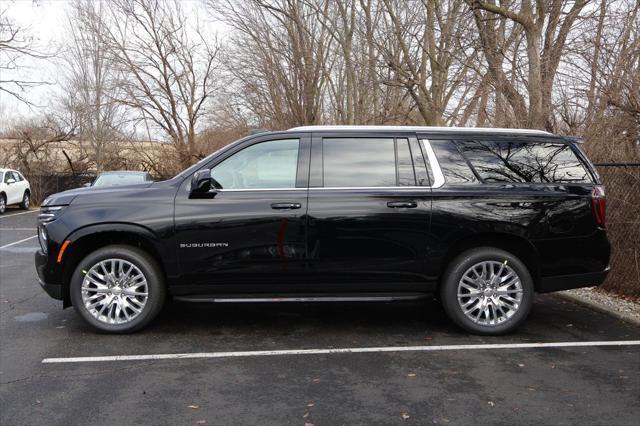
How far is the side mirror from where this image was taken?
203 inches

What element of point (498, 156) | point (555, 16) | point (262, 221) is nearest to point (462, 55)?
point (555, 16)

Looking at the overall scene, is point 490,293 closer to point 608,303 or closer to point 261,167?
point 608,303

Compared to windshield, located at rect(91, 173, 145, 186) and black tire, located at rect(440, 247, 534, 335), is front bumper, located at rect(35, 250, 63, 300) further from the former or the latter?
windshield, located at rect(91, 173, 145, 186)

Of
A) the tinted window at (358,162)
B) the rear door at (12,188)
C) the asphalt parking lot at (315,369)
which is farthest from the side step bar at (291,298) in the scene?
the rear door at (12,188)

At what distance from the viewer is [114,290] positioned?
526 centimetres

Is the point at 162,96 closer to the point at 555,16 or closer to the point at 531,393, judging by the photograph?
the point at 555,16

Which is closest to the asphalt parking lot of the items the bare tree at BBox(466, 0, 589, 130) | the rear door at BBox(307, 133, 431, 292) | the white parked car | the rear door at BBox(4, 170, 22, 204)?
the rear door at BBox(307, 133, 431, 292)

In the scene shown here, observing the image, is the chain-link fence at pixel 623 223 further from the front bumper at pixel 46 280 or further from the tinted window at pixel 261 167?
the front bumper at pixel 46 280

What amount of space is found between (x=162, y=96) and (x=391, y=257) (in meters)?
31.1

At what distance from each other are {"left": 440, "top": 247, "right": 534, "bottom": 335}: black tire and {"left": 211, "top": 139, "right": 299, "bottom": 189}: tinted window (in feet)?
5.78

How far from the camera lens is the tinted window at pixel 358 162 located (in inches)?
210

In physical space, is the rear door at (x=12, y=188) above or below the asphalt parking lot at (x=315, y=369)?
above

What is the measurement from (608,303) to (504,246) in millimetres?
2007

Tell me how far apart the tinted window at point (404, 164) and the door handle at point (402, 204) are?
19cm
